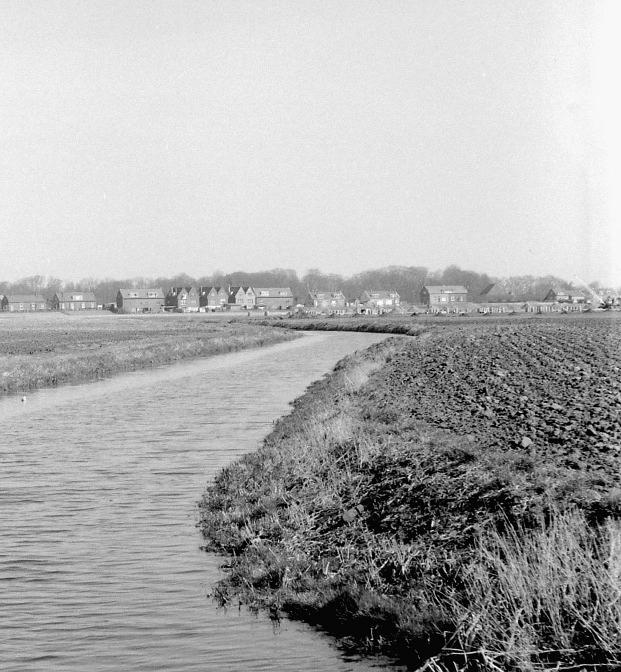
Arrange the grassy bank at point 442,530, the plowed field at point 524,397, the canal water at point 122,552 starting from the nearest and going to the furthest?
the grassy bank at point 442,530
the canal water at point 122,552
the plowed field at point 524,397

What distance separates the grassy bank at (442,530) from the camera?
8.14 metres

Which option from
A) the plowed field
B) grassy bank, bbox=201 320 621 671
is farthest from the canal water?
the plowed field

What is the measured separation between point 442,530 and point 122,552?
4.81 m

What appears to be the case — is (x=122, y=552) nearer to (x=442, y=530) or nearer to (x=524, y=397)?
(x=442, y=530)

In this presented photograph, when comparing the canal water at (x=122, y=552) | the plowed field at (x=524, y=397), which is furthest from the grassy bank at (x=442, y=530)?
the canal water at (x=122, y=552)

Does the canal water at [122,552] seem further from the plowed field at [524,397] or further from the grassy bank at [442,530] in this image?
the plowed field at [524,397]

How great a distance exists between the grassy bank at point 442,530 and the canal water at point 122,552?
1.95 feet

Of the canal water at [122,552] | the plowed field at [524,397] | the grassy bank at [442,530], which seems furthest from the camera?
the plowed field at [524,397]

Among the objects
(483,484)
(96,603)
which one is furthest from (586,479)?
(96,603)

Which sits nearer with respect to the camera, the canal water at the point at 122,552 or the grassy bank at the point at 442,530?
the grassy bank at the point at 442,530

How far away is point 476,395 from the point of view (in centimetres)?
2497

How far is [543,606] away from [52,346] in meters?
58.7

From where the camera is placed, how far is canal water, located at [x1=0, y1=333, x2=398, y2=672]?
9.21 m

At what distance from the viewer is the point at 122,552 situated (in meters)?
12.9
